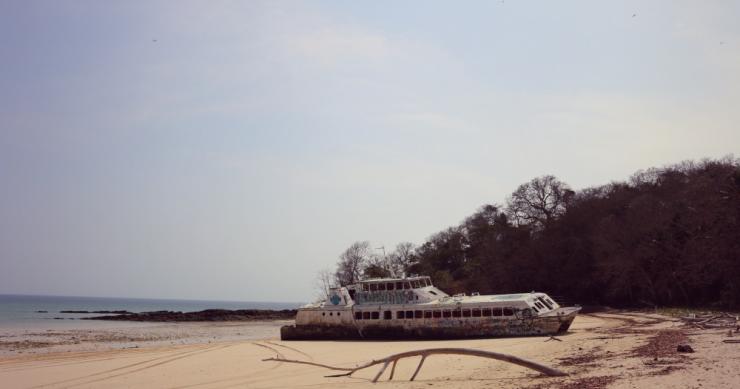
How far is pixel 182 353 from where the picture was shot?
88.7 ft

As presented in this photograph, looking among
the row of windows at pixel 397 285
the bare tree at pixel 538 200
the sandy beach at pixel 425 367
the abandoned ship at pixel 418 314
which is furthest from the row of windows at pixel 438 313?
the bare tree at pixel 538 200

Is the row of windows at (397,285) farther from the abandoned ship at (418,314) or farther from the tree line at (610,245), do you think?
the tree line at (610,245)

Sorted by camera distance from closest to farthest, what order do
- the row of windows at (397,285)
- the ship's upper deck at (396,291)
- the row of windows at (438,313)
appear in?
the row of windows at (438,313), the ship's upper deck at (396,291), the row of windows at (397,285)

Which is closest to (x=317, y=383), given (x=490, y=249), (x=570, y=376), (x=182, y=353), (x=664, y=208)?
(x=570, y=376)

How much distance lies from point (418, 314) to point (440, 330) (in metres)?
1.64

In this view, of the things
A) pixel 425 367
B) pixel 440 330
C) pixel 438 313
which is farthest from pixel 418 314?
pixel 425 367

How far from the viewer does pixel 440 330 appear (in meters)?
30.3

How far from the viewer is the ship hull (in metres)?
27.3

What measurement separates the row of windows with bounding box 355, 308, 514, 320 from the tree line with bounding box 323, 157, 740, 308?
15553 mm

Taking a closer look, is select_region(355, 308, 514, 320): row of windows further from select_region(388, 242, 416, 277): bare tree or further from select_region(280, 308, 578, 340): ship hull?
select_region(388, 242, 416, 277): bare tree

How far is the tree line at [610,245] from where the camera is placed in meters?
36.3

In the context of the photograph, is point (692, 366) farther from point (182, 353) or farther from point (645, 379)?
point (182, 353)

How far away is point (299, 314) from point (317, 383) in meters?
20.7

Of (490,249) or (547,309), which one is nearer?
(547,309)
